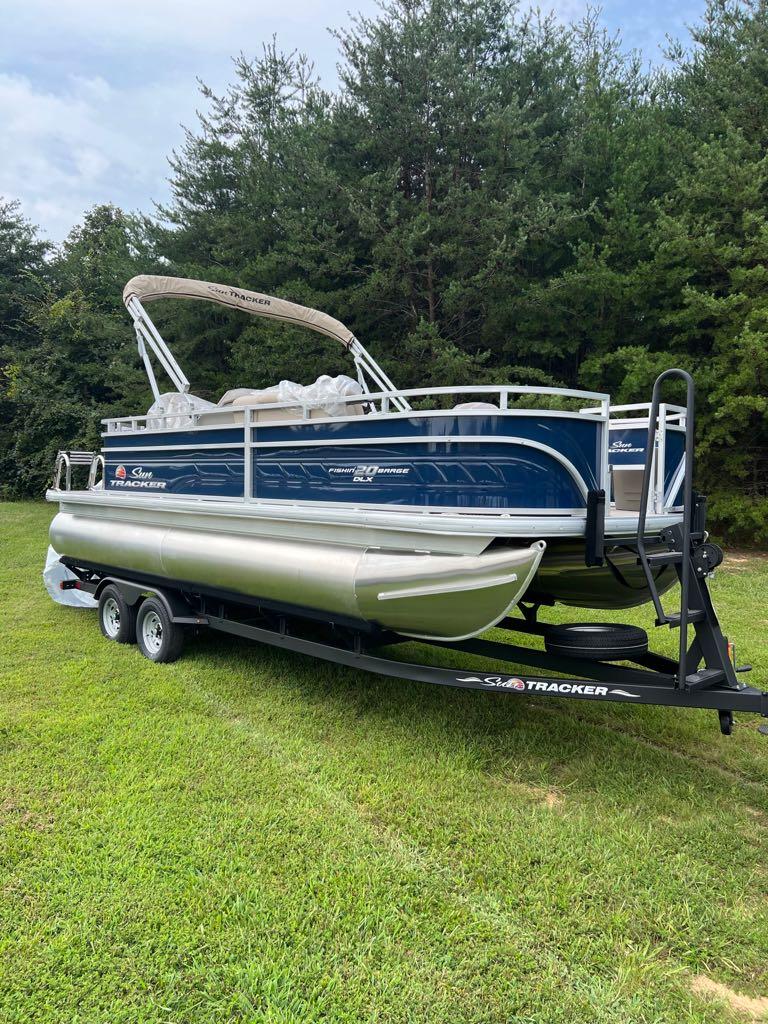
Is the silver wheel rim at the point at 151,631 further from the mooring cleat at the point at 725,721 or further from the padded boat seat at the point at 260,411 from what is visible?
the mooring cleat at the point at 725,721

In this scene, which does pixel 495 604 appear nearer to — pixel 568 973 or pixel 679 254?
pixel 568 973

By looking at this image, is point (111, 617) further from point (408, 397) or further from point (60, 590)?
point (408, 397)

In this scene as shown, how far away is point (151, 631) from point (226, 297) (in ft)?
10.5

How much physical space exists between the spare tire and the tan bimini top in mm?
4126

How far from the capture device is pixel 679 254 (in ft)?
36.7

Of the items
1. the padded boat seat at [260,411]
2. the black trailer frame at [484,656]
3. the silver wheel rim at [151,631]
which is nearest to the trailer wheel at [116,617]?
the black trailer frame at [484,656]

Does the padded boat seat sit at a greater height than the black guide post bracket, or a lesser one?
greater

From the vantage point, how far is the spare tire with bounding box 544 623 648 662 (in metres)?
3.40

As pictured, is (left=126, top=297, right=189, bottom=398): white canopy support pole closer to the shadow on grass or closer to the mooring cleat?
the shadow on grass

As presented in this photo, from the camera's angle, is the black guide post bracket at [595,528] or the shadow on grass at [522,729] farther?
the shadow on grass at [522,729]

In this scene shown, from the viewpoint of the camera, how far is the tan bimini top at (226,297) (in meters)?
6.45

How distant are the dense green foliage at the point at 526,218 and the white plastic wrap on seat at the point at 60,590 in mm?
7460

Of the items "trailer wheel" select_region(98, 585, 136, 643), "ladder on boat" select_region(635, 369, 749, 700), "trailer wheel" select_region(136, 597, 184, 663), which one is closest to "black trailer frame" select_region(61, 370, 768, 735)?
"ladder on boat" select_region(635, 369, 749, 700)

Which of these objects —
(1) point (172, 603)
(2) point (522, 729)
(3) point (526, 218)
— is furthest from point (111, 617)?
(3) point (526, 218)
